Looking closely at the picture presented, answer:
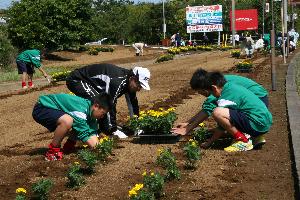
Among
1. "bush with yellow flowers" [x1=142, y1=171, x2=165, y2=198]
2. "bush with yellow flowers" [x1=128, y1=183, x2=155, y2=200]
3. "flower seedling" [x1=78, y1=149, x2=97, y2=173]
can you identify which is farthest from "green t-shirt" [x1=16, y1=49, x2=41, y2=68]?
"bush with yellow flowers" [x1=128, y1=183, x2=155, y2=200]

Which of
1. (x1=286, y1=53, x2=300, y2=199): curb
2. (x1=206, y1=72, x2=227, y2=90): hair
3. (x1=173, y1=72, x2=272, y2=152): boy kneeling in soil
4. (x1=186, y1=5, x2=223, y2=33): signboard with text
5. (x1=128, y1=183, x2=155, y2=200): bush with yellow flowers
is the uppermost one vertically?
(x1=186, y1=5, x2=223, y2=33): signboard with text

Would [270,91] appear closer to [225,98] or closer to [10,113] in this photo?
[10,113]

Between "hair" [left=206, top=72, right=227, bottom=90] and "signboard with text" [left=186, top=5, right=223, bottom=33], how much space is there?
48.1 meters

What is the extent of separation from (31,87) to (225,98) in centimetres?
1190

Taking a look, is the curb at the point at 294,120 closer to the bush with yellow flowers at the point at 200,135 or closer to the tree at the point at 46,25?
the bush with yellow flowers at the point at 200,135

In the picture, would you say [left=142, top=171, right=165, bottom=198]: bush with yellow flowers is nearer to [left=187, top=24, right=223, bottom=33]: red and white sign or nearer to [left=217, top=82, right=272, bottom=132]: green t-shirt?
[left=217, top=82, right=272, bottom=132]: green t-shirt

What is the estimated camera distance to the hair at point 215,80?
7310mm

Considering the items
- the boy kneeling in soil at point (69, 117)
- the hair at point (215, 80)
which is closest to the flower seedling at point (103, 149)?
the boy kneeling in soil at point (69, 117)

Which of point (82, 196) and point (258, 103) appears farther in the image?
point (258, 103)

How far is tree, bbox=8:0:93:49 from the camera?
3741 cm

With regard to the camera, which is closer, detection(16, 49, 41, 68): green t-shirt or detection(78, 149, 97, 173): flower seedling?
detection(78, 149, 97, 173): flower seedling

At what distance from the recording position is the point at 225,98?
7.46 meters

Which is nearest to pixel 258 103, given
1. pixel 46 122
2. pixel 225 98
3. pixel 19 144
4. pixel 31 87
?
pixel 225 98

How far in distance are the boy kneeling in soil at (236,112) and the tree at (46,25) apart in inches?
1197
